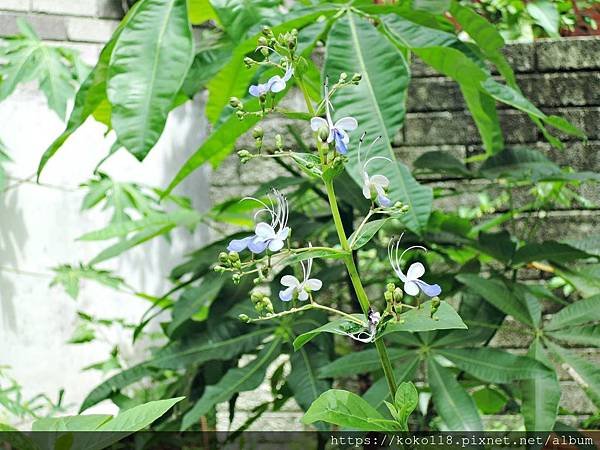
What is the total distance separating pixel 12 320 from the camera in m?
2.30

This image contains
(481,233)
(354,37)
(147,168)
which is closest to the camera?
(354,37)

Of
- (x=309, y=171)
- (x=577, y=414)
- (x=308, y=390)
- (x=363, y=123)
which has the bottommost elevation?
(x=577, y=414)

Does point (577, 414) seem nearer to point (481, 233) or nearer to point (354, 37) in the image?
point (481, 233)

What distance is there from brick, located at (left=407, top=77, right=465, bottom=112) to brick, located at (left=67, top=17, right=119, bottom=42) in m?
0.91

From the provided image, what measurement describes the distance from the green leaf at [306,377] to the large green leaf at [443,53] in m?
0.47

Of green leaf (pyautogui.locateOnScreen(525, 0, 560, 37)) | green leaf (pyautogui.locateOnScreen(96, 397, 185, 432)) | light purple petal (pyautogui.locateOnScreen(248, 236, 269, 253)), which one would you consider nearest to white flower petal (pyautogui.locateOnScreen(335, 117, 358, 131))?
light purple petal (pyautogui.locateOnScreen(248, 236, 269, 253))

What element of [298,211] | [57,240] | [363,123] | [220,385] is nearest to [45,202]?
[57,240]

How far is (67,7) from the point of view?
239 centimetres

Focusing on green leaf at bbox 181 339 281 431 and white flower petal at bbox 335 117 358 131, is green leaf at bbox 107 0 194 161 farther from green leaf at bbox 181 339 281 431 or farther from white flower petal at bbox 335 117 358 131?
green leaf at bbox 181 339 281 431

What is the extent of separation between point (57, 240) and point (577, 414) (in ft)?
4.81

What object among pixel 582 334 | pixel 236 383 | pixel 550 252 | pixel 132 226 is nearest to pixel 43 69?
pixel 132 226

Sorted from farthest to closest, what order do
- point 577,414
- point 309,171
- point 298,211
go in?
point 577,414, point 298,211, point 309,171

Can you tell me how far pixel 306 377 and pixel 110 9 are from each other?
149cm

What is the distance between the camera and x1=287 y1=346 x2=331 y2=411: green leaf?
1.37 meters
